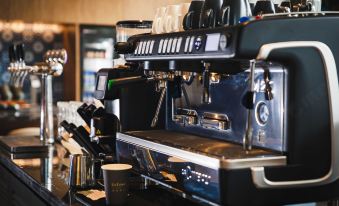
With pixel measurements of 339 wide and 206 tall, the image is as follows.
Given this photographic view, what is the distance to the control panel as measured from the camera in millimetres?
1243

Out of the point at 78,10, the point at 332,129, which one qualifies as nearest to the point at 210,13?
the point at 332,129

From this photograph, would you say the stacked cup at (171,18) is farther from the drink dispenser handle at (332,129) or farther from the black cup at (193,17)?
the drink dispenser handle at (332,129)

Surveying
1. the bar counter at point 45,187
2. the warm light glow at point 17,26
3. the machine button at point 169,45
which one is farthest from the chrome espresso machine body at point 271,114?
the warm light glow at point 17,26

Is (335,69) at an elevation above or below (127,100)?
above

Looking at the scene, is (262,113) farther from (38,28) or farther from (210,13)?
(38,28)

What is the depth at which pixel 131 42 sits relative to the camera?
1.77 meters

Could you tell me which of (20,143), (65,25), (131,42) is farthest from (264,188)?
(65,25)

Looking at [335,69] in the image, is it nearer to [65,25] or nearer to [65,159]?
[65,159]

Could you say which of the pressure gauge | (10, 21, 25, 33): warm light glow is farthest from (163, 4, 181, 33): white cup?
(10, 21, 25, 33): warm light glow

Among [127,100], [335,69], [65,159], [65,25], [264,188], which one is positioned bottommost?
[65,159]

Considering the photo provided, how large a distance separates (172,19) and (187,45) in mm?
332

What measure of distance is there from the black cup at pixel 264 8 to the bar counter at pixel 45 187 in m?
0.61

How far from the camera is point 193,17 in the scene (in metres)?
1.55

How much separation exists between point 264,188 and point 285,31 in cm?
38
